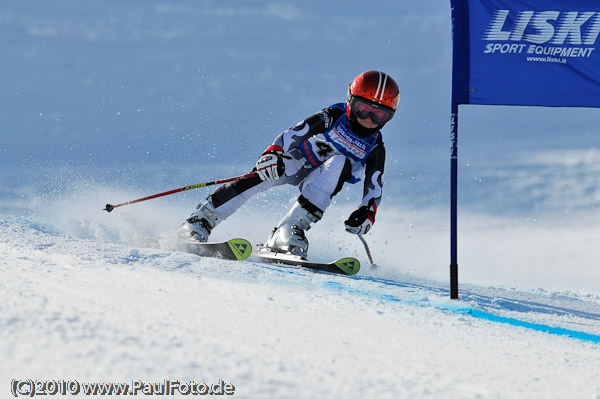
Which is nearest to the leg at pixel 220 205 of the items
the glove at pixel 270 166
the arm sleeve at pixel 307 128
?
the glove at pixel 270 166

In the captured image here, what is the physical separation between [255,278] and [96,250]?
1419 mm

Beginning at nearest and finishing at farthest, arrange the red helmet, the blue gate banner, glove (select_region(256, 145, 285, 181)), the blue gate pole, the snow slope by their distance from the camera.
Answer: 1. the snow slope
2. the blue gate pole
3. the blue gate banner
4. the red helmet
5. glove (select_region(256, 145, 285, 181))

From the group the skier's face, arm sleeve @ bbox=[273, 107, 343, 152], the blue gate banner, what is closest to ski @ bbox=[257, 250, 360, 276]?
arm sleeve @ bbox=[273, 107, 343, 152]

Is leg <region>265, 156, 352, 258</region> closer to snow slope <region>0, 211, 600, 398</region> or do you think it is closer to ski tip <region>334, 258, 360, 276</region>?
ski tip <region>334, 258, 360, 276</region>

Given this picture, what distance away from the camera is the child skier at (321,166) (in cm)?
571

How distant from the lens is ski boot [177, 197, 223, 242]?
5.96m

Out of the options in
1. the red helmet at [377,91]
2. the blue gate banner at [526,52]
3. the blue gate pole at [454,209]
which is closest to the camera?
the blue gate pole at [454,209]

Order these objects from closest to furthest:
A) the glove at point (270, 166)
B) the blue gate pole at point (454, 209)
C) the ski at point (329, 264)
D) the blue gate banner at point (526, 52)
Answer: the blue gate pole at point (454, 209)
the blue gate banner at point (526, 52)
the ski at point (329, 264)
the glove at point (270, 166)

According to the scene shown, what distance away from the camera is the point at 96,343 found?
195cm

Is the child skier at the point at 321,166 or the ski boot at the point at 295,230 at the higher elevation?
the child skier at the point at 321,166

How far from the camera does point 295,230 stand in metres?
5.77

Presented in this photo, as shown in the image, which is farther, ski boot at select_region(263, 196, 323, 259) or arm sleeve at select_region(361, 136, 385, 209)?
arm sleeve at select_region(361, 136, 385, 209)

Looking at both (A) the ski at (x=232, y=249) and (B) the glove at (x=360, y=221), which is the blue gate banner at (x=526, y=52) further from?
(A) the ski at (x=232, y=249)

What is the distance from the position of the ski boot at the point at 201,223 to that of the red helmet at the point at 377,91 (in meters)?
1.94
